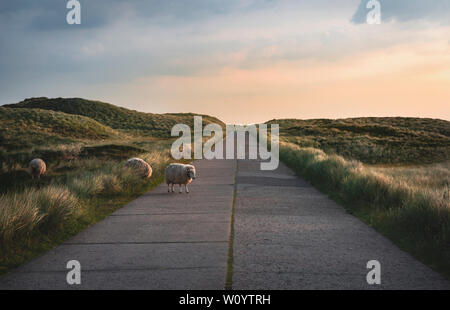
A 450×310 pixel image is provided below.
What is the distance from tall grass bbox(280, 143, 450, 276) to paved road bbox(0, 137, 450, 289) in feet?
1.13

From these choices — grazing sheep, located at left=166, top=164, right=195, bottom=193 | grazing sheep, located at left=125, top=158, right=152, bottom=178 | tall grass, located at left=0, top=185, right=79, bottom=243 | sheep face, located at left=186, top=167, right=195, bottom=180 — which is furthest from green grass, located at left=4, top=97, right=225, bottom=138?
tall grass, located at left=0, top=185, right=79, bottom=243

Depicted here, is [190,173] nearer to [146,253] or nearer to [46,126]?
[146,253]

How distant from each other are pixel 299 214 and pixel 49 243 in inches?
197

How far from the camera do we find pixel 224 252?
589 cm

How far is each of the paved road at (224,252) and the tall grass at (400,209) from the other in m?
0.35

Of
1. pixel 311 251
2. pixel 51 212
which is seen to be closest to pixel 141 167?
pixel 51 212

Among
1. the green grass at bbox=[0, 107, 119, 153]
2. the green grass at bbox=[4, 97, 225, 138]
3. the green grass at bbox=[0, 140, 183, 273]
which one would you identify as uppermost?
the green grass at bbox=[4, 97, 225, 138]

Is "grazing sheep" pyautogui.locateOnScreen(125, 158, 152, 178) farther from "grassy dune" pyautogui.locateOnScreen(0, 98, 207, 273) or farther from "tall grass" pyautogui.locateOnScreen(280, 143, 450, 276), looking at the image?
"tall grass" pyautogui.locateOnScreen(280, 143, 450, 276)

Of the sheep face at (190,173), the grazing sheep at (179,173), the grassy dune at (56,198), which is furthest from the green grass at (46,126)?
the sheep face at (190,173)

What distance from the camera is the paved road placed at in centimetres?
482

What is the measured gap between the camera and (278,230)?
23.9 ft

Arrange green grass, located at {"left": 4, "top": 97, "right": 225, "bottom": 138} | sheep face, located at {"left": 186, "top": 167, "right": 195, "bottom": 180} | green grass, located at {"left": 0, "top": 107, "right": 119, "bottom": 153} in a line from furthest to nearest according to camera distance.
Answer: green grass, located at {"left": 4, "top": 97, "right": 225, "bottom": 138} → green grass, located at {"left": 0, "top": 107, "right": 119, "bottom": 153} → sheep face, located at {"left": 186, "top": 167, "right": 195, "bottom": 180}

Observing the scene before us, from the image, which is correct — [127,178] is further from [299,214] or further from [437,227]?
[437,227]

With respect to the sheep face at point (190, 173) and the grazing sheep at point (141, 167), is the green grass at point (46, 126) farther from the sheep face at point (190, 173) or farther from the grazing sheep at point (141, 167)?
the sheep face at point (190, 173)
